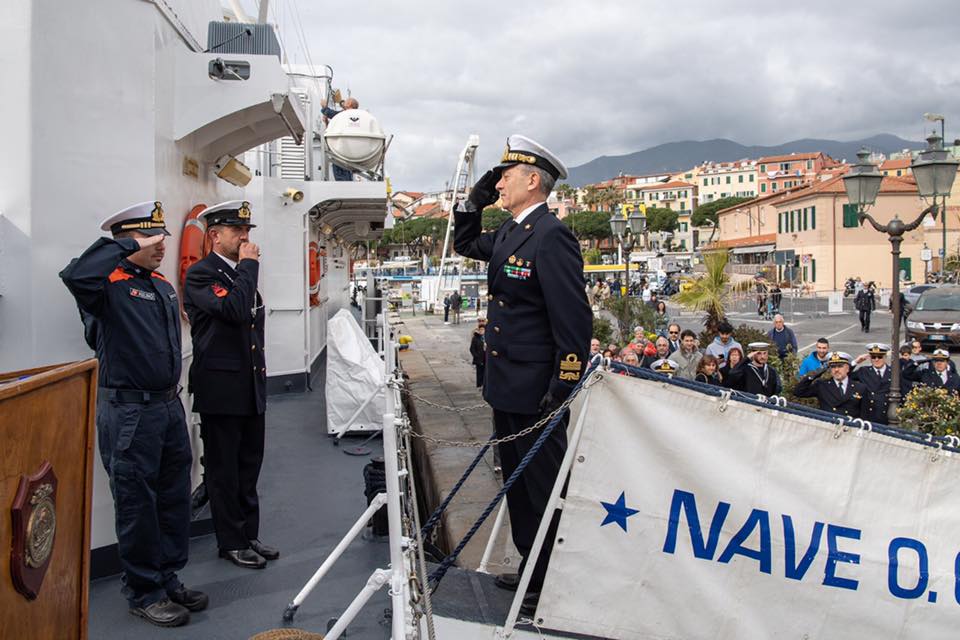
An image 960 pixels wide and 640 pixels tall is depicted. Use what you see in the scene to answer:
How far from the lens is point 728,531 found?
262 cm

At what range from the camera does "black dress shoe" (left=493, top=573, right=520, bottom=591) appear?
3225mm

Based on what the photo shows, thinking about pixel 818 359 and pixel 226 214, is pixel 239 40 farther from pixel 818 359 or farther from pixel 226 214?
pixel 818 359

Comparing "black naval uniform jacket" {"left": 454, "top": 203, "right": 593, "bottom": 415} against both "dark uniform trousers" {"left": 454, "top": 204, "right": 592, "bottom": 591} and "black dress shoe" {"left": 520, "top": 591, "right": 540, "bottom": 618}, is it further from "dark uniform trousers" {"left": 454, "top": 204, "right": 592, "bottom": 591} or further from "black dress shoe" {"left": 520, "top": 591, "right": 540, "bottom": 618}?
"black dress shoe" {"left": 520, "top": 591, "right": 540, "bottom": 618}

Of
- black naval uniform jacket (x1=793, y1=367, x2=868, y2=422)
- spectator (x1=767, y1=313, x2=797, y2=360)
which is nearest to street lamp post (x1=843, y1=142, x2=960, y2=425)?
black naval uniform jacket (x1=793, y1=367, x2=868, y2=422)

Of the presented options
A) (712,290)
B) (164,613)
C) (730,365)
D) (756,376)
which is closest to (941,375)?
(756,376)

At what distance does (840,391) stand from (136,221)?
7.06 meters

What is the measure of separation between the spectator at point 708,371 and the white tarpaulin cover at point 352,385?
3.53 m

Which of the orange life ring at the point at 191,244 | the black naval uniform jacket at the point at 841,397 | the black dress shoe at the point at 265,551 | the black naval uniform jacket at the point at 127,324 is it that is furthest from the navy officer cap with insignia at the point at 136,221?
the black naval uniform jacket at the point at 841,397

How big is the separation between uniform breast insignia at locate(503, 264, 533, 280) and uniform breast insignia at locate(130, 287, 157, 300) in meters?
1.64

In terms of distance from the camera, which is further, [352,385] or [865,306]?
[865,306]

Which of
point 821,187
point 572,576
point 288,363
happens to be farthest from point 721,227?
point 572,576

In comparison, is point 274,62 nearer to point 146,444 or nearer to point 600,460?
point 146,444

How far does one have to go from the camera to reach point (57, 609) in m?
2.15

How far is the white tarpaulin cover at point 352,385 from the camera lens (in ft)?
22.4
